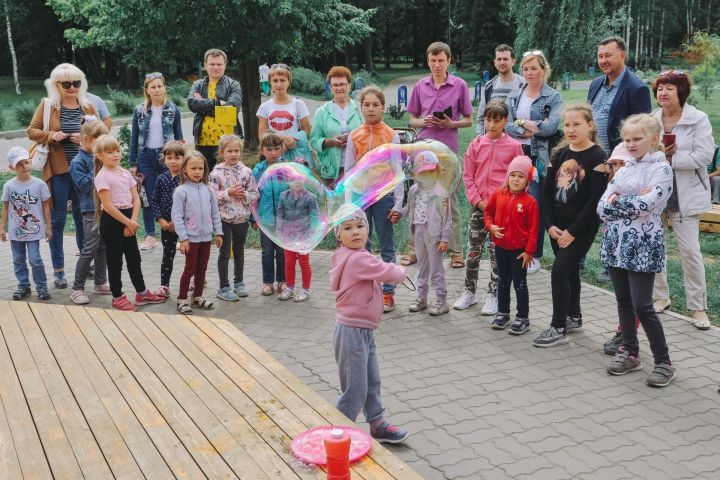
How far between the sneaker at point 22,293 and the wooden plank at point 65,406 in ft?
7.67

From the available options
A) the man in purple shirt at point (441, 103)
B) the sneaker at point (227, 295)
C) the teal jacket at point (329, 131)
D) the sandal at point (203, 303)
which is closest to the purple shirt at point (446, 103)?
the man in purple shirt at point (441, 103)

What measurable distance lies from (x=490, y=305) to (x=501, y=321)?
47cm

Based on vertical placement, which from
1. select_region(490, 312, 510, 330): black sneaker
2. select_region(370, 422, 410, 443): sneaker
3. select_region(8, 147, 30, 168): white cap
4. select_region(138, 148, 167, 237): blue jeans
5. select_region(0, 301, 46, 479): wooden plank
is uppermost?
select_region(8, 147, 30, 168): white cap

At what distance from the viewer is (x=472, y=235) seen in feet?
23.2

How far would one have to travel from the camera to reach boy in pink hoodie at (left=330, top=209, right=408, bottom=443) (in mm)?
4344

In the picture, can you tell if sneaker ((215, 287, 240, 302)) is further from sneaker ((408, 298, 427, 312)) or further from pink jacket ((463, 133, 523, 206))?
pink jacket ((463, 133, 523, 206))

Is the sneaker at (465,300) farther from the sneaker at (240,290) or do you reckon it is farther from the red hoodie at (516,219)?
the sneaker at (240,290)

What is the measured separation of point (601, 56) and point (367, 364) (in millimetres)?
4117

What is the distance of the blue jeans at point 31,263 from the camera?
25.1 ft

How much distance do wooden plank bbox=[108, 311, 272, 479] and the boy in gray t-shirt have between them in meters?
2.42

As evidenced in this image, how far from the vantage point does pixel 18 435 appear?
367 centimetres

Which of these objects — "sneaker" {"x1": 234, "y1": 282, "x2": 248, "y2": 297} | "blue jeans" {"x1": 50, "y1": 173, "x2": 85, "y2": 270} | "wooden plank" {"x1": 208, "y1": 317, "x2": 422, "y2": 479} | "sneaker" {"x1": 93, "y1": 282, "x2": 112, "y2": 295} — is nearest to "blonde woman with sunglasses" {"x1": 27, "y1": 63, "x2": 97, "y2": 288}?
"blue jeans" {"x1": 50, "y1": 173, "x2": 85, "y2": 270}

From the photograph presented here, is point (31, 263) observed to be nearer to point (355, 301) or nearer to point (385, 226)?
point (385, 226)

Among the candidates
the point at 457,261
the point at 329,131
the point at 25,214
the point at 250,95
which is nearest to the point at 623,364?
the point at 457,261
